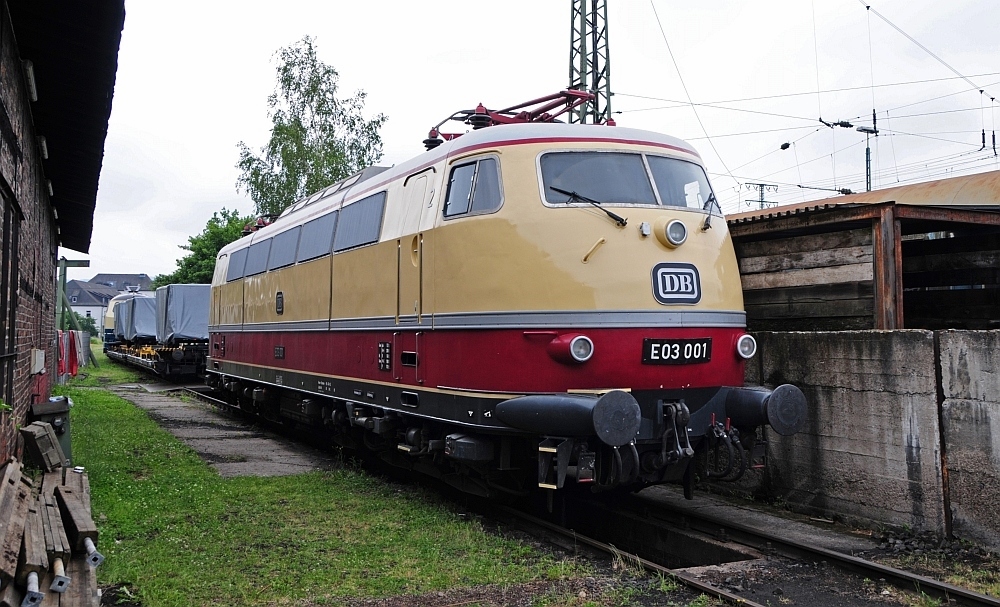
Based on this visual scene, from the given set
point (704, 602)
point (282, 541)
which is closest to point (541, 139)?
point (704, 602)

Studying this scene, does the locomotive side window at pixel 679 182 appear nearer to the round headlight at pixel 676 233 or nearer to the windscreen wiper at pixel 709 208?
the windscreen wiper at pixel 709 208

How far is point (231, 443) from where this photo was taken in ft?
42.8

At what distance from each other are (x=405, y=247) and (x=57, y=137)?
5246 mm

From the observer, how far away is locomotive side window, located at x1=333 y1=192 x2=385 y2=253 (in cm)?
898

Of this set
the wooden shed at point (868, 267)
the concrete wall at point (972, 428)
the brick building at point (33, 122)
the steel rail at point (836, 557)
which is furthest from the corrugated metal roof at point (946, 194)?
the brick building at point (33, 122)

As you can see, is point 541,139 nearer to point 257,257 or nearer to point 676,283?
point 676,283

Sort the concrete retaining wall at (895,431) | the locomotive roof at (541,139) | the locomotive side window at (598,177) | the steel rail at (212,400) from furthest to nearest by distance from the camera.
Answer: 1. the steel rail at (212,400)
2. the locomotive roof at (541,139)
3. the locomotive side window at (598,177)
4. the concrete retaining wall at (895,431)

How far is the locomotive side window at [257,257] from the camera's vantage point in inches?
520

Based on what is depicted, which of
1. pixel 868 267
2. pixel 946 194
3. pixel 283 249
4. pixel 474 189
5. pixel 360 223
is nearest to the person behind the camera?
pixel 474 189

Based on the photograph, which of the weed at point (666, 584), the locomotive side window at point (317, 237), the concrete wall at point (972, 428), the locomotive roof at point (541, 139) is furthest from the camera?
the locomotive side window at point (317, 237)

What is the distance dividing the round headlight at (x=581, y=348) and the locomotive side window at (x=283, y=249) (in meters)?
6.22

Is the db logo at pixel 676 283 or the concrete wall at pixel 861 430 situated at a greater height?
the db logo at pixel 676 283

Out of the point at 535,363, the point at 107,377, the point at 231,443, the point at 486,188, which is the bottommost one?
the point at 231,443

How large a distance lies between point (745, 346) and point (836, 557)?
195 cm
